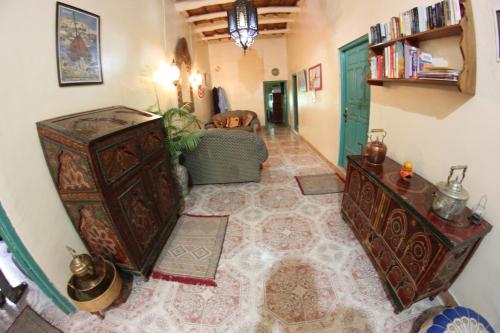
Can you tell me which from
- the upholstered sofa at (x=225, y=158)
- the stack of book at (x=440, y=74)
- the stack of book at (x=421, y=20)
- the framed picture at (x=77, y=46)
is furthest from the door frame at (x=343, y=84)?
the framed picture at (x=77, y=46)

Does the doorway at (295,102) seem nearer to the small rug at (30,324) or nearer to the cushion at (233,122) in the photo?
the cushion at (233,122)

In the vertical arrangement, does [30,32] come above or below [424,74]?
above

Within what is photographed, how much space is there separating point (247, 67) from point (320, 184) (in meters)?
5.62

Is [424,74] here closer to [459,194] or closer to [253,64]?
[459,194]

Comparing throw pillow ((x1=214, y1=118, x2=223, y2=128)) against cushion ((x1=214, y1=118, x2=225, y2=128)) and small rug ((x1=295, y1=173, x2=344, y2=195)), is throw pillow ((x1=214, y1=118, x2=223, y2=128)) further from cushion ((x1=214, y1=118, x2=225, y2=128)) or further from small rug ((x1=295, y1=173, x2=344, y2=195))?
small rug ((x1=295, y1=173, x2=344, y2=195))

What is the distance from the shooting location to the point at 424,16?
135cm

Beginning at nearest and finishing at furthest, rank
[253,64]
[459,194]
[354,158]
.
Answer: [459,194]
[354,158]
[253,64]

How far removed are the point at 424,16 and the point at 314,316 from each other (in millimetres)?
2133

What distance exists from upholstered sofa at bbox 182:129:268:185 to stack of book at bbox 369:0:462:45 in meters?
1.82

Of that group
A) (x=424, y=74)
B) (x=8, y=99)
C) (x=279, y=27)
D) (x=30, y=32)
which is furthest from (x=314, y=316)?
(x=279, y=27)

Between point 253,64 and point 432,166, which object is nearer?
point 432,166

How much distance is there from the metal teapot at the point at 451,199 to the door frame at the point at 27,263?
2510 millimetres

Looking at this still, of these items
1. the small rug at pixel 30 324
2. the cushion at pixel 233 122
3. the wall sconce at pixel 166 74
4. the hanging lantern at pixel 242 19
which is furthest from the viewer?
the cushion at pixel 233 122

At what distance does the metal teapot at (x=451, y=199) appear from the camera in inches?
44.5
